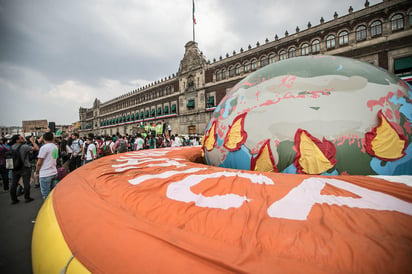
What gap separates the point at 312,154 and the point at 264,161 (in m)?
0.50

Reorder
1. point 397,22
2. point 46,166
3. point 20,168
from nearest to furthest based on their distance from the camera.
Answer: point 46,166 < point 20,168 < point 397,22

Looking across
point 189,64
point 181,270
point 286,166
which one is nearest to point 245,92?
point 286,166

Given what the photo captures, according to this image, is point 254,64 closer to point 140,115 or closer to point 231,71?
point 231,71

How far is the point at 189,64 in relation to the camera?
29.7 m

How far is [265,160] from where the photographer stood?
2.00 metres

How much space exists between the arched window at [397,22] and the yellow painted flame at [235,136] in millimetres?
22337

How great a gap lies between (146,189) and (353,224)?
1.38 meters

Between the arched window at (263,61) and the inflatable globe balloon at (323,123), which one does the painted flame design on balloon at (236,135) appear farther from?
the arched window at (263,61)

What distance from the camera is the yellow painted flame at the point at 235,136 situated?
2201mm

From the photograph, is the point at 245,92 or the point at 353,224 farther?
the point at 245,92

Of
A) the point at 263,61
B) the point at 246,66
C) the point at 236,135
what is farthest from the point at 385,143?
the point at 246,66

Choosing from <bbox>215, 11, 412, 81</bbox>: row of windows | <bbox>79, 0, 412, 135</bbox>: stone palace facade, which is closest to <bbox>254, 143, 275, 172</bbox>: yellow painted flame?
<bbox>79, 0, 412, 135</bbox>: stone palace facade

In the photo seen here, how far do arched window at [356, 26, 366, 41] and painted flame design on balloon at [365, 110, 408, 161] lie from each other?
2168cm

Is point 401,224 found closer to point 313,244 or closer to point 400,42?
point 313,244
